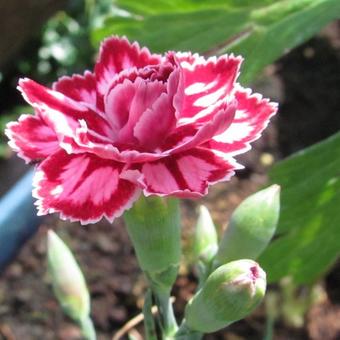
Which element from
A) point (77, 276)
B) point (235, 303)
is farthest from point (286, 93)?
point (235, 303)

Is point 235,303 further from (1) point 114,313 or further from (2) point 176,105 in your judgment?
(1) point 114,313

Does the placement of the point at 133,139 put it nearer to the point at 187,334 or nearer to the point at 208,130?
the point at 208,130

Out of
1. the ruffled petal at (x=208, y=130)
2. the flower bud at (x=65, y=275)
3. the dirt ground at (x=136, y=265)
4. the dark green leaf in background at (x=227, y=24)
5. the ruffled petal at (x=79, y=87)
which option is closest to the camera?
the ruffled petal at (x=208, y=130)

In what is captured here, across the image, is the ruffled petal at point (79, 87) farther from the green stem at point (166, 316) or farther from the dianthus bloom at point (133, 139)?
the green stem at point (166, 316)

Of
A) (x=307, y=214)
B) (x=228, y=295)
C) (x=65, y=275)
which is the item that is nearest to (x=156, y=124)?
(x=228, y=295)

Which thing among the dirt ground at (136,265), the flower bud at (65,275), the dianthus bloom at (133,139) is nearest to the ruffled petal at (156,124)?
the dianthus bloom at (133,139)

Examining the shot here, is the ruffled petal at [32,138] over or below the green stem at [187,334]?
over
